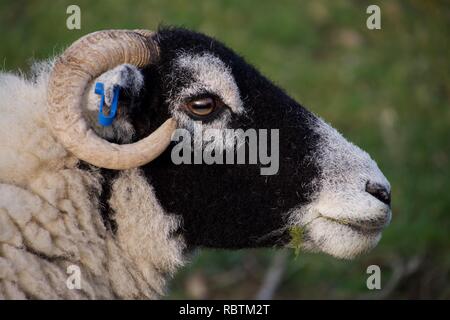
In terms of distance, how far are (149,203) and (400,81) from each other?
715cm

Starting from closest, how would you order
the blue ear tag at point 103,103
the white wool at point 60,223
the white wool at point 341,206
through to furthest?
the white wool at point 60,223 → the blue ear tag at point 103,103 → the white wool at point 341,206

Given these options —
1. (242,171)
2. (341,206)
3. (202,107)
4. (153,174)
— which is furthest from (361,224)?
(153,174)

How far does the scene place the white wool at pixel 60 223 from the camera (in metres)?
4.05

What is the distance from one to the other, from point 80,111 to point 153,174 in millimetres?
647

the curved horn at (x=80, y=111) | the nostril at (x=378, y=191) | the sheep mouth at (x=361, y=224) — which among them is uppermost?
the curved horn at (x=80, y=111)

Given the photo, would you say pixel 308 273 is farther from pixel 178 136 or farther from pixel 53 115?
pixel 53 115

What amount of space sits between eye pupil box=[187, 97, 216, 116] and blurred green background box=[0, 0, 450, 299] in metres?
3.82

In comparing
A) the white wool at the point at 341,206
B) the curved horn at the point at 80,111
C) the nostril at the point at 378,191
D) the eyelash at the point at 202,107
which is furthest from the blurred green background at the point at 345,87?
the curved horn at the point at 80,111

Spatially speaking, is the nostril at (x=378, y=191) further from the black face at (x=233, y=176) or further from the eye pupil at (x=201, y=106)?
the eye pupil at (x=201, y=106)

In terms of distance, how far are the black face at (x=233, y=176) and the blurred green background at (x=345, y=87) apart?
342cm

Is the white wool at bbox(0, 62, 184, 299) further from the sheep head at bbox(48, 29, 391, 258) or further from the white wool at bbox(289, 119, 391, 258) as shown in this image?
the white wool at bbox(289, 119, 391, 258)

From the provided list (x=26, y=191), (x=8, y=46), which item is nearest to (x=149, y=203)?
(x=26, y=191)

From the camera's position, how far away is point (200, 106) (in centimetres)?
450

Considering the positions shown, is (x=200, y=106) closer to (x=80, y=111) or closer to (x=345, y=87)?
(x=80, y=111)
